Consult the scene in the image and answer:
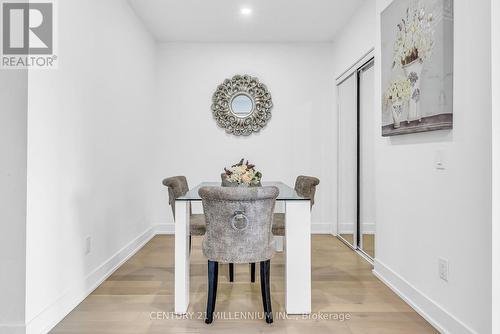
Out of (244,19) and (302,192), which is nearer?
(302,192)

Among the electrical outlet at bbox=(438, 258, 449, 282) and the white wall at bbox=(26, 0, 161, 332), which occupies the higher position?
the white wall at bbox=(26, 0, 161, 332)

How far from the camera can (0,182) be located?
1.79 meters

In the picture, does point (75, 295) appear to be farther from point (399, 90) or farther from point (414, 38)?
point (414, 38)

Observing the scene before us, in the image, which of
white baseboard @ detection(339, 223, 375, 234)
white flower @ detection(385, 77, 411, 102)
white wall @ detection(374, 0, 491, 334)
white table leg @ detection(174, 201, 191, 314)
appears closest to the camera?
white wall @ detection(374, 0, 491, 334)

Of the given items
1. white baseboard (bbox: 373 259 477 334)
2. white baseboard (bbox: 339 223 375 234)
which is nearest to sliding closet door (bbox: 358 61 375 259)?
white baseboard (bbox: 339 223 375 234)

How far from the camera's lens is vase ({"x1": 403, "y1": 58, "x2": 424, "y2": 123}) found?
2213 mm

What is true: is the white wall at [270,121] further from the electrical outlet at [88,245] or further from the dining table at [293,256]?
the dining table at [293,256]

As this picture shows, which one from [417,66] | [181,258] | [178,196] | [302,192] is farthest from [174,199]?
[417,66]

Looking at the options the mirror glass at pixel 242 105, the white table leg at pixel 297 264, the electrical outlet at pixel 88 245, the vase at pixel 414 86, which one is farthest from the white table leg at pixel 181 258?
the mirror glass at pixel 242 105

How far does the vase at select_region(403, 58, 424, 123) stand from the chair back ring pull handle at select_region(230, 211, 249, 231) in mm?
1328

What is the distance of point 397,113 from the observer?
8.25 ft

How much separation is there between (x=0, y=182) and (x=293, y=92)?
3620 mm

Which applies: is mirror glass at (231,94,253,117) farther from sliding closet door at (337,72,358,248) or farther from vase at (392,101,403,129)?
vase at (392,101,403,129)
